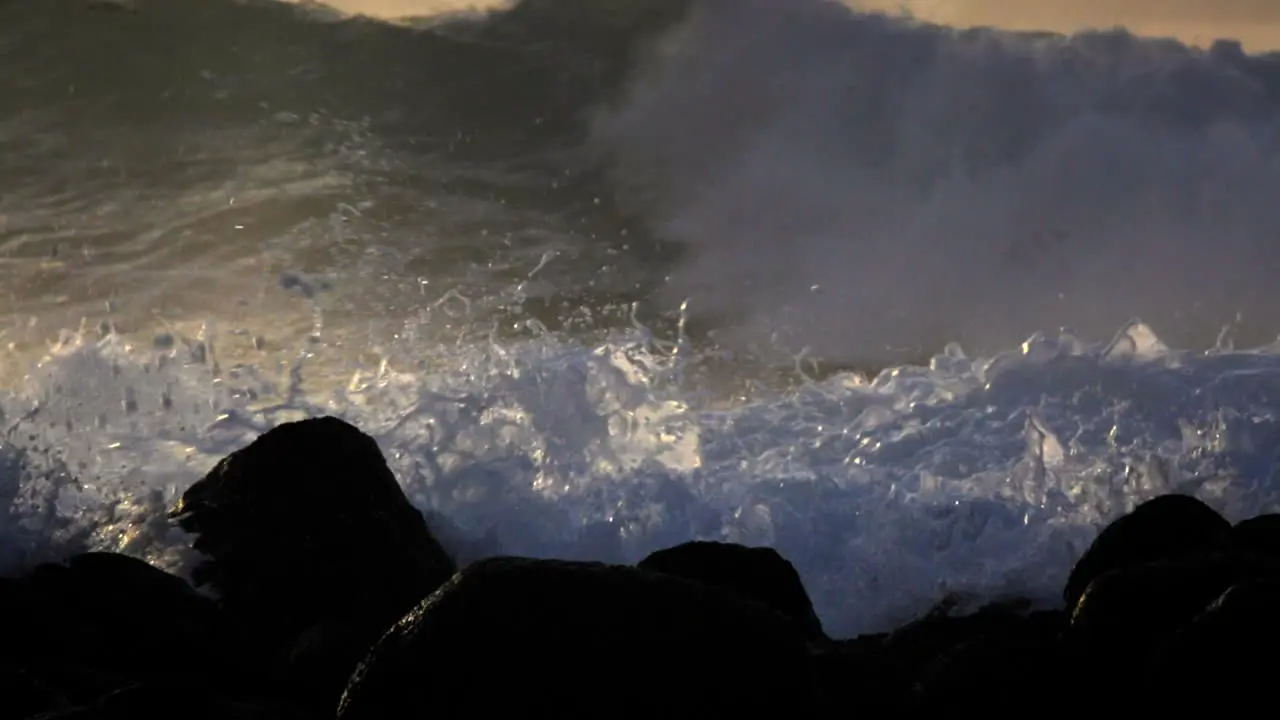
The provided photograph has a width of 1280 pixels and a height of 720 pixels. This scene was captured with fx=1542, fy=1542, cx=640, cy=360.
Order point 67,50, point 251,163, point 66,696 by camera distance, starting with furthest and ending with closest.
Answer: point 67,50 < point 251,163 < point 66,696

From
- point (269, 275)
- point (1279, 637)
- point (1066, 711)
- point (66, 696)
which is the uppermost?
point (1279, 637)

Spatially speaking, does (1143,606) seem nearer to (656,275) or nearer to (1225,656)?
(1225,656)

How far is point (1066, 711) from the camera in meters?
3.39

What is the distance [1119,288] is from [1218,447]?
17.3ft

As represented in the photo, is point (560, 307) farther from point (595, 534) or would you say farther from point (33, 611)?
point (33, 611)

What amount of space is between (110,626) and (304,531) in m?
0.84

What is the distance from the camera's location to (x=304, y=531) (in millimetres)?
5410

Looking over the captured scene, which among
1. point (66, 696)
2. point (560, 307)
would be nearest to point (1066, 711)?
point (66, 696)

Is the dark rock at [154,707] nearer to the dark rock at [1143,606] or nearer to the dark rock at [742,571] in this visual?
the dark rock at [742,571]

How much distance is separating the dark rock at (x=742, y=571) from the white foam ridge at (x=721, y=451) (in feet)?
4.14

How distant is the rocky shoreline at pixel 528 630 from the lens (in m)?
2.91

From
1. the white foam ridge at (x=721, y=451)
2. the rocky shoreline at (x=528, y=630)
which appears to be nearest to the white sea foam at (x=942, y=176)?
the white foam ridge at (x=721, y=451)

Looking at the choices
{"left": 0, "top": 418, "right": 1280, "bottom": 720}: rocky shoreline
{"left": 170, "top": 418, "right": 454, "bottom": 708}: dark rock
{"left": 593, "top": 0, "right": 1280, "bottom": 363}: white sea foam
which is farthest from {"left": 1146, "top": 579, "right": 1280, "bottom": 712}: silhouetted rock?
{"left": 593, "top": 0, "right": 1280, "bottom": 363}: white sea foam

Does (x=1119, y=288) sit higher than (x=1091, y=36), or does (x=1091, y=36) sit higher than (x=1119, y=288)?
(x=1091, y=36)
